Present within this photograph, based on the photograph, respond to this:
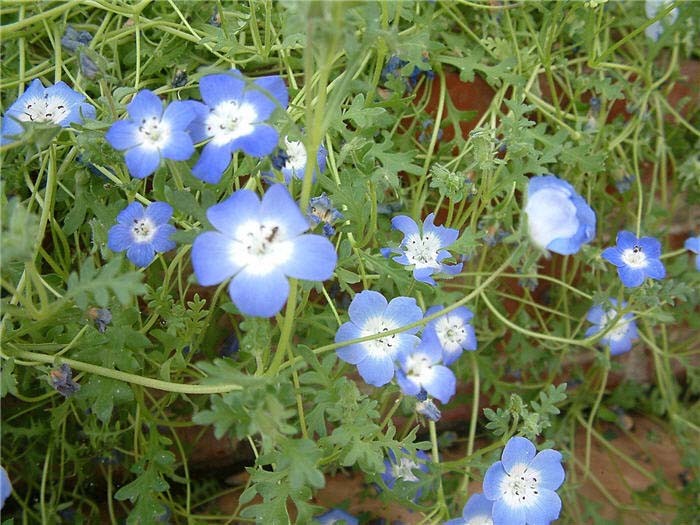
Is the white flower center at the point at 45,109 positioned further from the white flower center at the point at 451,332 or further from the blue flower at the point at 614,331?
the blue flower at the point at 614,331

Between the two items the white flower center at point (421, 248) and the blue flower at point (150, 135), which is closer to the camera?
the blue flower at point (150, 135)

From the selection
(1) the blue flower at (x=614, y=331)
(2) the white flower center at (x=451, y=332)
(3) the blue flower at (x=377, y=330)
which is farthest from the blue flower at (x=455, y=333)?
(1) the blue flower at (x=614, y=331)

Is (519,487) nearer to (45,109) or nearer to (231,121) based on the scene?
(231,121)

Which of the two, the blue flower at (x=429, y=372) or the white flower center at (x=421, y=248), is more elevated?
the white flower center at (x=421, y=248)

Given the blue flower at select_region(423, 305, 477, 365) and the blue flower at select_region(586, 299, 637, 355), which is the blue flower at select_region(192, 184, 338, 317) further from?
the blue flower at select_region(586, 299, 637, 355)

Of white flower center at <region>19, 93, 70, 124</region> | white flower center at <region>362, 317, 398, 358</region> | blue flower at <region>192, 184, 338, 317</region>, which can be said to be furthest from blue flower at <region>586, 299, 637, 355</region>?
white flower center at <region>19, 93, 70, 124</region>

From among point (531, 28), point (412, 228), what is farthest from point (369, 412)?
point (531, 28)

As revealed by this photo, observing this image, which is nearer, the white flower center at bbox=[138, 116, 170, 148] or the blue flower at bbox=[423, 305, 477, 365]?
the white flower center at bbox=[138, 116, 170, 148]
